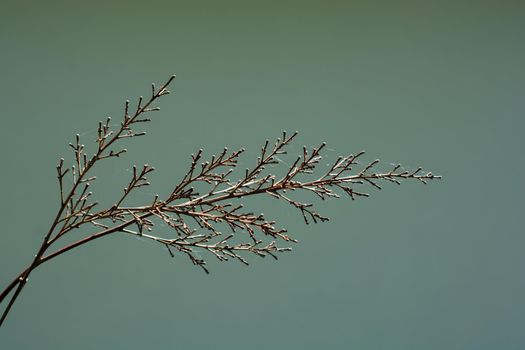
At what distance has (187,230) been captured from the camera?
1.37m

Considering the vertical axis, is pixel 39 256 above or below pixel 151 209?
below

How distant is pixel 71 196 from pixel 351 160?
73 centimetres

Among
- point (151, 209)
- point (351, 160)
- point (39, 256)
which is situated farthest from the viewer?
point (351, 160)

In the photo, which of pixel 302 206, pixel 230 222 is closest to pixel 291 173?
pixel 302 206

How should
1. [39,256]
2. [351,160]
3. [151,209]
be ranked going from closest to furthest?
[39,256] < [151,209] < [351,160]

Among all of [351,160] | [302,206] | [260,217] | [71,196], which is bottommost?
[71,196]

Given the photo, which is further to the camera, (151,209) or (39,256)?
(151,209)

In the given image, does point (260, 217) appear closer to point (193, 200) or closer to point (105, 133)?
point (193, 200)

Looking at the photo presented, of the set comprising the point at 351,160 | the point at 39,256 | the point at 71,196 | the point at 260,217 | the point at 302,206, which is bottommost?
the point at 39,256

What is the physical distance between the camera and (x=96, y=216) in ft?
4.36

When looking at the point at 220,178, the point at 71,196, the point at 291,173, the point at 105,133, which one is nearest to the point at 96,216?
the point at 71,196

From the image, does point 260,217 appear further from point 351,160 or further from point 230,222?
point 351,160

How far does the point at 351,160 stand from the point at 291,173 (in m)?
0.17

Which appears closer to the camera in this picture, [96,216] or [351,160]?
[96,216]
